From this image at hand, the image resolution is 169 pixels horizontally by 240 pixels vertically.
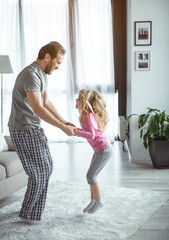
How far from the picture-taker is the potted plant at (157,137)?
396 cm

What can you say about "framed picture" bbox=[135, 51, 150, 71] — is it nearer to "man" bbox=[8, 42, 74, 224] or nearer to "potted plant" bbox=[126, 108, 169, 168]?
"potted plant" bbox=[126, 108, 169, 168]

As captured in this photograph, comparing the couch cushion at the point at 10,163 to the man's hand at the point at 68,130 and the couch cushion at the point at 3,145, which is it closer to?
the couch cushion at the point at 3,145

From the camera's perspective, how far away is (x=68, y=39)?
19.7 feet

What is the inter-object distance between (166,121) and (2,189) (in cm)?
213

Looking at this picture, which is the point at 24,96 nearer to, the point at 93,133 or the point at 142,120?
the point at 93,133

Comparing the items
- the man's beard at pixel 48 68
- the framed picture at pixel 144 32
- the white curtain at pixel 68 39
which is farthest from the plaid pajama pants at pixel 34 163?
the white curtain at pixel 68 39

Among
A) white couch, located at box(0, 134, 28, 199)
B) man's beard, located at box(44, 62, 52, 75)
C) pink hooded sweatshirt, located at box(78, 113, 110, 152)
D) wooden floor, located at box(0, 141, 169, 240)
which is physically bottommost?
wooden floor, located at box(0, 141, 169, 240)

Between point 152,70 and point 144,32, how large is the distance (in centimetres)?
50

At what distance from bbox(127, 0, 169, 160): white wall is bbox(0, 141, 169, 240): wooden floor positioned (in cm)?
43

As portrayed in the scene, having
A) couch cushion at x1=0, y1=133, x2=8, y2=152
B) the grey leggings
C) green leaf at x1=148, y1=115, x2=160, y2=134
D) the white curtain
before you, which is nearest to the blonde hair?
the grey leggings

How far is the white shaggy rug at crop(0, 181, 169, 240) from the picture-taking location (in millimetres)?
2301

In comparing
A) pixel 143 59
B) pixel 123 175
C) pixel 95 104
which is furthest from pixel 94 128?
pixel 143 59

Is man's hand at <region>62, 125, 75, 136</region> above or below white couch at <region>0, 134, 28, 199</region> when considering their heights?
above

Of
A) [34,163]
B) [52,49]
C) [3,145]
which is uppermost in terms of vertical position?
[52,49]
